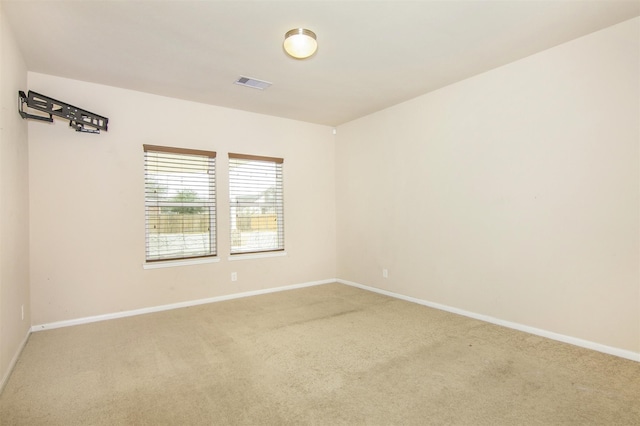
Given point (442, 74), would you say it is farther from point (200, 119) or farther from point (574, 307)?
point (200, 119)

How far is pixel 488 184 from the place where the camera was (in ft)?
12.0

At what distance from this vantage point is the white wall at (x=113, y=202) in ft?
11.7

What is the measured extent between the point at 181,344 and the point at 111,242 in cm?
169

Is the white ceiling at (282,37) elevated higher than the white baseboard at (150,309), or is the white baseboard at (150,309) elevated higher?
the white ceiling at (282,37)

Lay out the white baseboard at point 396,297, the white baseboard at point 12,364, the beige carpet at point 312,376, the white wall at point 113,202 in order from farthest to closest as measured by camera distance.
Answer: the white wall at point 113,202, the white baseboard at point 396,297, the white baseboard at point 12,364, the beige carpet at point 312,376

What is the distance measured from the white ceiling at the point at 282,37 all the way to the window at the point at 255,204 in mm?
1241

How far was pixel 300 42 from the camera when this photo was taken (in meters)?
2.72

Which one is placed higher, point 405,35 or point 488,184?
point 405,35

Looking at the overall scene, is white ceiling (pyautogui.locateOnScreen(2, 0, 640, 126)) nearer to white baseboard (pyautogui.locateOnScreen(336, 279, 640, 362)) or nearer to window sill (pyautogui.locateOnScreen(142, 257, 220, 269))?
window sill (pyautogui.locateOnScreen(142, 257, 220, 269))

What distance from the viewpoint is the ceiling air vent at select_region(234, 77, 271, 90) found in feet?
12.3

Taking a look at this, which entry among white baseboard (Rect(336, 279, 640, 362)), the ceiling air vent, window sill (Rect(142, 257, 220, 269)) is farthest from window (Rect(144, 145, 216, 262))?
white baseboard (Rect(336, 279, 640, 362))

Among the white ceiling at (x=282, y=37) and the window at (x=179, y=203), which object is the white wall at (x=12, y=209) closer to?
the white ceiling at (x=282, y=37)

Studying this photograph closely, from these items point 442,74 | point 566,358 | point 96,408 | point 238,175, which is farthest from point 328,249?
point 96,408

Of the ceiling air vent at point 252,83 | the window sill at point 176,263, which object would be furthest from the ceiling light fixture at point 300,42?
the window sill at point 176,263
